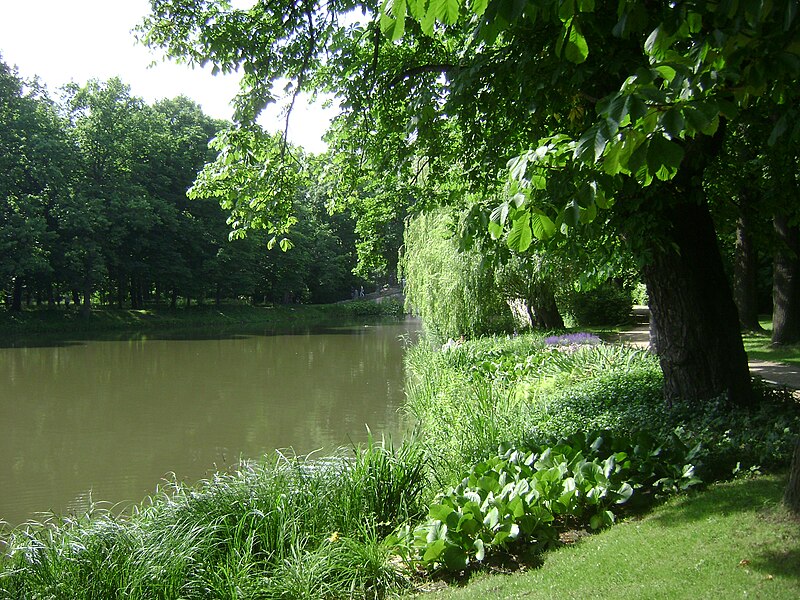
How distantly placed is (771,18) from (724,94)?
368 millimetres

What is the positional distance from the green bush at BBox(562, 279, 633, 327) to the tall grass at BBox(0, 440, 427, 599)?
18.0m

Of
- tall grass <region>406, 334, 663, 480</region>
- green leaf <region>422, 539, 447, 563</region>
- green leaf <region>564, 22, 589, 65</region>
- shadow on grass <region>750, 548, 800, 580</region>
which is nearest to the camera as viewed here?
green leaf <region>564, 22, 589, 65</region>

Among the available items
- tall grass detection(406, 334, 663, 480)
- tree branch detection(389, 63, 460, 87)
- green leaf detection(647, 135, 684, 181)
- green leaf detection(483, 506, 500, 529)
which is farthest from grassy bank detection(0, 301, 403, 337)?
green leaf detection(647, 135, 684, 181)

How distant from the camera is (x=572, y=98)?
17.9 ft

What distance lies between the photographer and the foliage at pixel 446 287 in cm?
1581

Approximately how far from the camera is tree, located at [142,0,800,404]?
2381 millimetres

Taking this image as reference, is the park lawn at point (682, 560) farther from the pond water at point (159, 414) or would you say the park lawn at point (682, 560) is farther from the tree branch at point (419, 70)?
the tree branch at point (419, 70)

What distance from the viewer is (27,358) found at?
20.7 m

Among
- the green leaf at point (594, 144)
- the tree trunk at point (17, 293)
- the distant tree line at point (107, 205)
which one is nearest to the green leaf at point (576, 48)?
the green leaf at point (594, 144)

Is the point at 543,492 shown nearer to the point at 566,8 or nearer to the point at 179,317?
the point at 566,8

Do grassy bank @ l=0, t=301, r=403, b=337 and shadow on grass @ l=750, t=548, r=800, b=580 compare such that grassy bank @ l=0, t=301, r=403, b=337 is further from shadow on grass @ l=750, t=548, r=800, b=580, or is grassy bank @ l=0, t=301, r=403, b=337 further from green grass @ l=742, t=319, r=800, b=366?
shadow on grass @ l=750, t=548, r=800, b=580

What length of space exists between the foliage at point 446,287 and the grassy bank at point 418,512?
30.2 ft

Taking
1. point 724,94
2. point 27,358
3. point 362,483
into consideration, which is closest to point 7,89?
point 27,358

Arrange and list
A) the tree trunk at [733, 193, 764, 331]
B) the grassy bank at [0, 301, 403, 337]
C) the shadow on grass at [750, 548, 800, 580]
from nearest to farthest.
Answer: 1. the shadow on grass at [750, 548, 800, 580]
2. the tree trunk at [733, 193, 764, 331]
3. the grassy bank at [0, 301, 403, 337]
